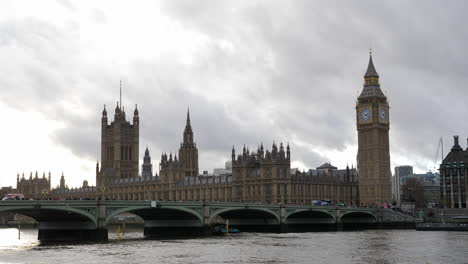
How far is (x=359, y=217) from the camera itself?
142125 millimetres

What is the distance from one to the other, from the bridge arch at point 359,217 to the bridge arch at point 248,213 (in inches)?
927

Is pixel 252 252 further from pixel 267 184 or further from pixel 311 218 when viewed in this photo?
pixel 267 184

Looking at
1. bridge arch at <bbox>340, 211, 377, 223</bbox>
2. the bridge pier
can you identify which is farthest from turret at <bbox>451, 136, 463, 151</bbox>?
the bridge pier

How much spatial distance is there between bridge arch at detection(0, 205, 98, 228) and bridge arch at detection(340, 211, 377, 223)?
62.3 metres

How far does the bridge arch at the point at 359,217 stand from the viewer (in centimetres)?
13838

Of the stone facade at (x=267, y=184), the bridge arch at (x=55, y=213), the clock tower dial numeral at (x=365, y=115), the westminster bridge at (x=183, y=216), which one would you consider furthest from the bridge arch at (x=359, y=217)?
the bridge arch at (x=55, y=213)

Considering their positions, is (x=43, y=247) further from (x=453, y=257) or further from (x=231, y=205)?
(x=453, y=257)

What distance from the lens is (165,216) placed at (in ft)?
348

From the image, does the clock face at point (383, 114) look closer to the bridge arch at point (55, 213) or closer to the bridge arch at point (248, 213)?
the bridge arch at point (248, 213)

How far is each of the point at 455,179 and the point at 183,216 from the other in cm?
8343

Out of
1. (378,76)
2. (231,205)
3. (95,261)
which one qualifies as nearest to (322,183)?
(378,76)

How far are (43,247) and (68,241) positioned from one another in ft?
30.1

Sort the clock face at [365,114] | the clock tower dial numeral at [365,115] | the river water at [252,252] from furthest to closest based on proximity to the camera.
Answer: the clock face at [365,114]
the clock tower dial numeral at [365,115]
the river water at [252,252]

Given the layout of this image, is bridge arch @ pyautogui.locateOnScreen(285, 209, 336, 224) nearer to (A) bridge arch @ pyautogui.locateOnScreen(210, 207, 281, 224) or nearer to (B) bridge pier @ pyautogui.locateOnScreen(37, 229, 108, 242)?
(A) bridge arch @ pyautogui.locateOnScreen(210, 207, 281, 224)
